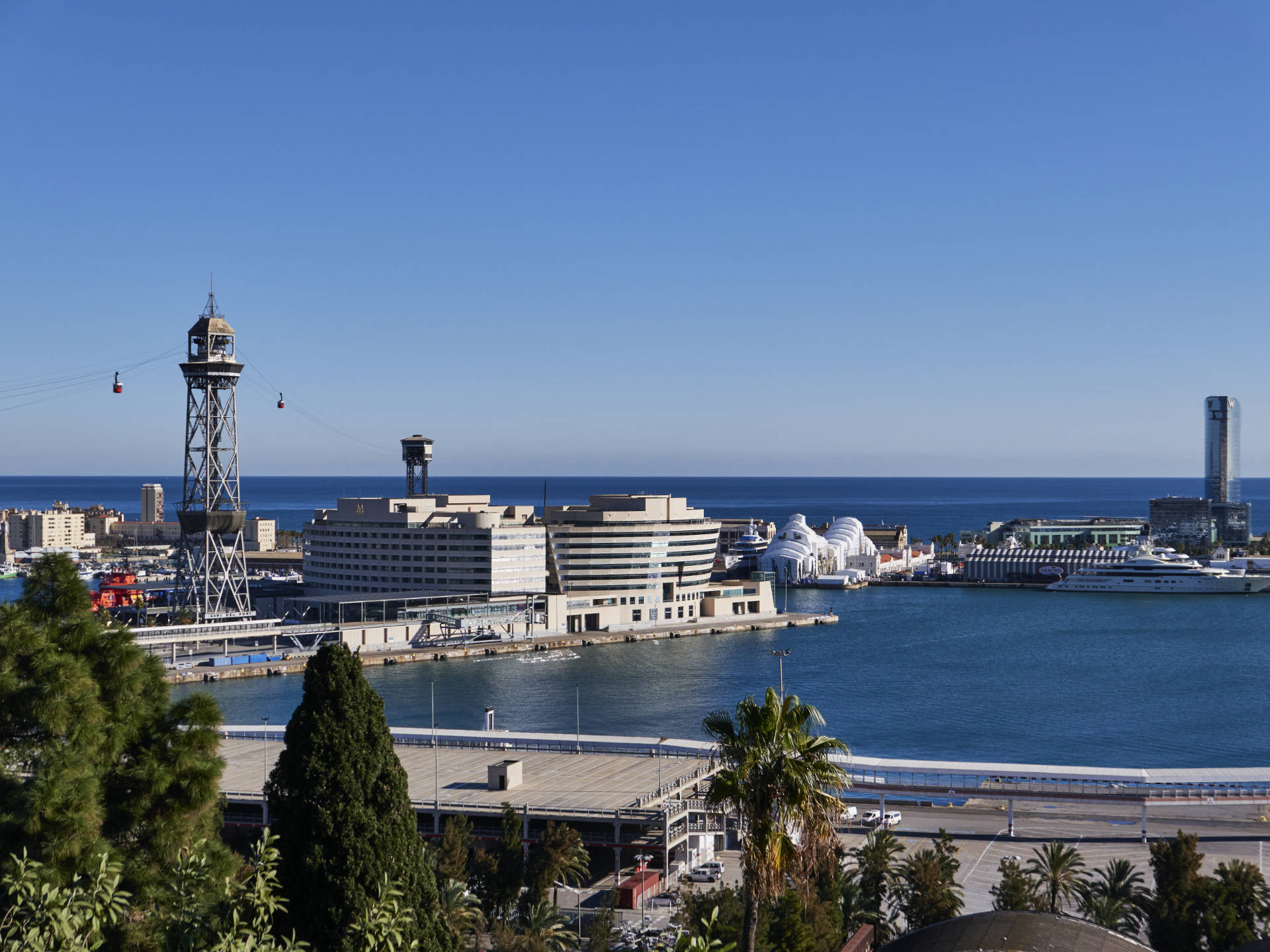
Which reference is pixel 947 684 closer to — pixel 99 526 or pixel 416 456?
pixel 416 456

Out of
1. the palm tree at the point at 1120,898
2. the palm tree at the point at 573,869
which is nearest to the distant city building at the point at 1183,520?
the palm tree at the point at 573,869

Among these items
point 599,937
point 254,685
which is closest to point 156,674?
point 599,937

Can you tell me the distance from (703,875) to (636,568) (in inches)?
1700

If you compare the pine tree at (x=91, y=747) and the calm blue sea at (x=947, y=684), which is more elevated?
the pine tree at (x=91, y=747)

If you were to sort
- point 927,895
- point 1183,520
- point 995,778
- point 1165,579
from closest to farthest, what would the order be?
point 927,895 < point 995,778 < point 1165,579 < point 1183,520

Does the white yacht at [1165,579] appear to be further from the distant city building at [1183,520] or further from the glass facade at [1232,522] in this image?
the glass facade at [1232,522]

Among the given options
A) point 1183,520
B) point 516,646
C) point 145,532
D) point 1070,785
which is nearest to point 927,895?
point 1070,785

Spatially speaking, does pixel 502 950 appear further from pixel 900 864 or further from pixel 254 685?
pixel 254 685

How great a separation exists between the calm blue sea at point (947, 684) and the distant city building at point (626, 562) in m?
4.67

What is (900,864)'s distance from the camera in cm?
1634

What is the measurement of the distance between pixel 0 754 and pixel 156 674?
92 cm

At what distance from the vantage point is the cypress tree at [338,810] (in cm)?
757

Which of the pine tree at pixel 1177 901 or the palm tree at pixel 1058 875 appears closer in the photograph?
the pine tree at pixel 1177 901

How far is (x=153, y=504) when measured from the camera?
119 m
